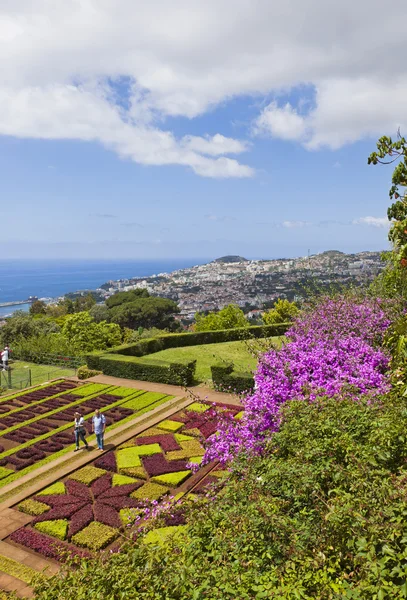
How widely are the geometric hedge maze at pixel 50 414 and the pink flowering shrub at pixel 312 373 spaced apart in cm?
900

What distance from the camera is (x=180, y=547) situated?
4.80m

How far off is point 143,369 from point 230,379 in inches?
230

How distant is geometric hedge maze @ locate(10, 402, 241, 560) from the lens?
400 inches

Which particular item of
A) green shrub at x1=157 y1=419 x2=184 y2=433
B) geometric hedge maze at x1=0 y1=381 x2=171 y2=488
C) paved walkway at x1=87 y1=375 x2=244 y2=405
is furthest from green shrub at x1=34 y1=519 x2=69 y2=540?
paved walkway at x1=87 y1=375 x2=244 y2=405

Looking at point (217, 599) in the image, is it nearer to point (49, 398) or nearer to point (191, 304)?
Result: point (49, 398)

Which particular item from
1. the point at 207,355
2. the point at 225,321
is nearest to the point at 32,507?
the point at 207,355

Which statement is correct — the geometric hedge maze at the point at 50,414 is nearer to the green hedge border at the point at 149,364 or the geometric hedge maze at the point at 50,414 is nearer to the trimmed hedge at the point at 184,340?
the green hedge border at the point at 149,364

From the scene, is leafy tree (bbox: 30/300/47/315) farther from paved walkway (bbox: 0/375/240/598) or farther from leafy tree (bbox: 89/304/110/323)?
paved walkway (bbox: 0/375/240/598)

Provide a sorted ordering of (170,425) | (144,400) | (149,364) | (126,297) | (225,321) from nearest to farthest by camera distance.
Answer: (170,425) < (144,400) < (149,364) < (225,321) < (126,297)

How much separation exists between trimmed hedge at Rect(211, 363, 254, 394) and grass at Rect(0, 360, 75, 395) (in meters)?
10.4

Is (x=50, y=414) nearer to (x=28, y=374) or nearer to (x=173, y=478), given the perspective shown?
(x=173, y=478)

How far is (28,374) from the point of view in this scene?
27078 mm

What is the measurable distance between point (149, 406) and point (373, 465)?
15875mm

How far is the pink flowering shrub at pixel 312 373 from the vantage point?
300 inches
